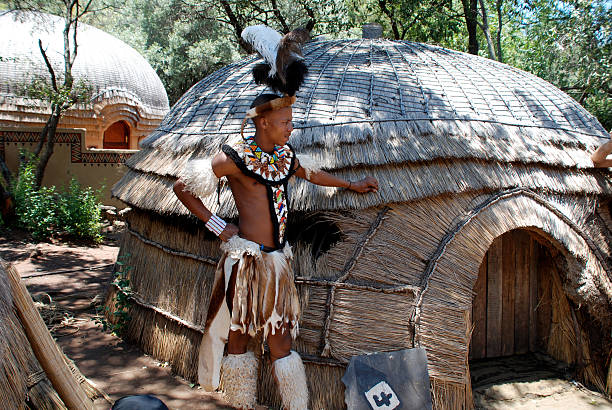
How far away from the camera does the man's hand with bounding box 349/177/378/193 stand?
3.57 m

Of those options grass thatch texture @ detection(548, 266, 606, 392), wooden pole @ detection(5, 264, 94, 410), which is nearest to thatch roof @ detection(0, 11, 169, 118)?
wooden pole @ detection(5, 264, 94, 410)

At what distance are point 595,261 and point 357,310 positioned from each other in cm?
193

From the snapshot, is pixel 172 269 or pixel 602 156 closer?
pixel 602 156

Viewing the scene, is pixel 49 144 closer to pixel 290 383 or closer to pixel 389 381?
pixel 290 383

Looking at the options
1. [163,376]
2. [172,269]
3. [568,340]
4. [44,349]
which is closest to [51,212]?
[172,269]

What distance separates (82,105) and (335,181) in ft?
38.7

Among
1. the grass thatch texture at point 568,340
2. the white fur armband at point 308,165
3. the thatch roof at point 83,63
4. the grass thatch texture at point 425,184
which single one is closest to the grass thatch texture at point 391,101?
the grass thatch texture at point 425,184

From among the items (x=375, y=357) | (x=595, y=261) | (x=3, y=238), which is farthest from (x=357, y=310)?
(x=3, y=238)

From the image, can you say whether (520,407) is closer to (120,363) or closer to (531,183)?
(531,183)

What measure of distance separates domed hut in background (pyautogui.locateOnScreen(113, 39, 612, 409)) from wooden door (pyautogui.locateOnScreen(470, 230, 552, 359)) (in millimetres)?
12

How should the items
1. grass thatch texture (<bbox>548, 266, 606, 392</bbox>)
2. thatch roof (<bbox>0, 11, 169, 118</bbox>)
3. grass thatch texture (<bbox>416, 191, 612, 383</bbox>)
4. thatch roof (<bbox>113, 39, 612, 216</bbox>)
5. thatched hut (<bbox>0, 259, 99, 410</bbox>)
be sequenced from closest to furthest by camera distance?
thatched hut (<bbox>0, 259, 99, 410</bbox>) → grass thatch texture (<bbox>416, 191, 612, 383</bbox>) → thatch roof (<bbox>113, 39, 612, 216</bbox>) → grass thatch texture (<bbox>548, 266, 606, 392</bbox>) → thatch roof (<bbox>0, 11, 169, 118</bbox>)

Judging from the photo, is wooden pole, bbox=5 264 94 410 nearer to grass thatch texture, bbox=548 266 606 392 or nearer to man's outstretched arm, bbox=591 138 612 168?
grass thatch texture, bbox=548 266 606 392

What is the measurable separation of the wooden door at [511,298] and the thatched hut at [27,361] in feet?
10.5

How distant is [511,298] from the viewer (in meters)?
4.45
